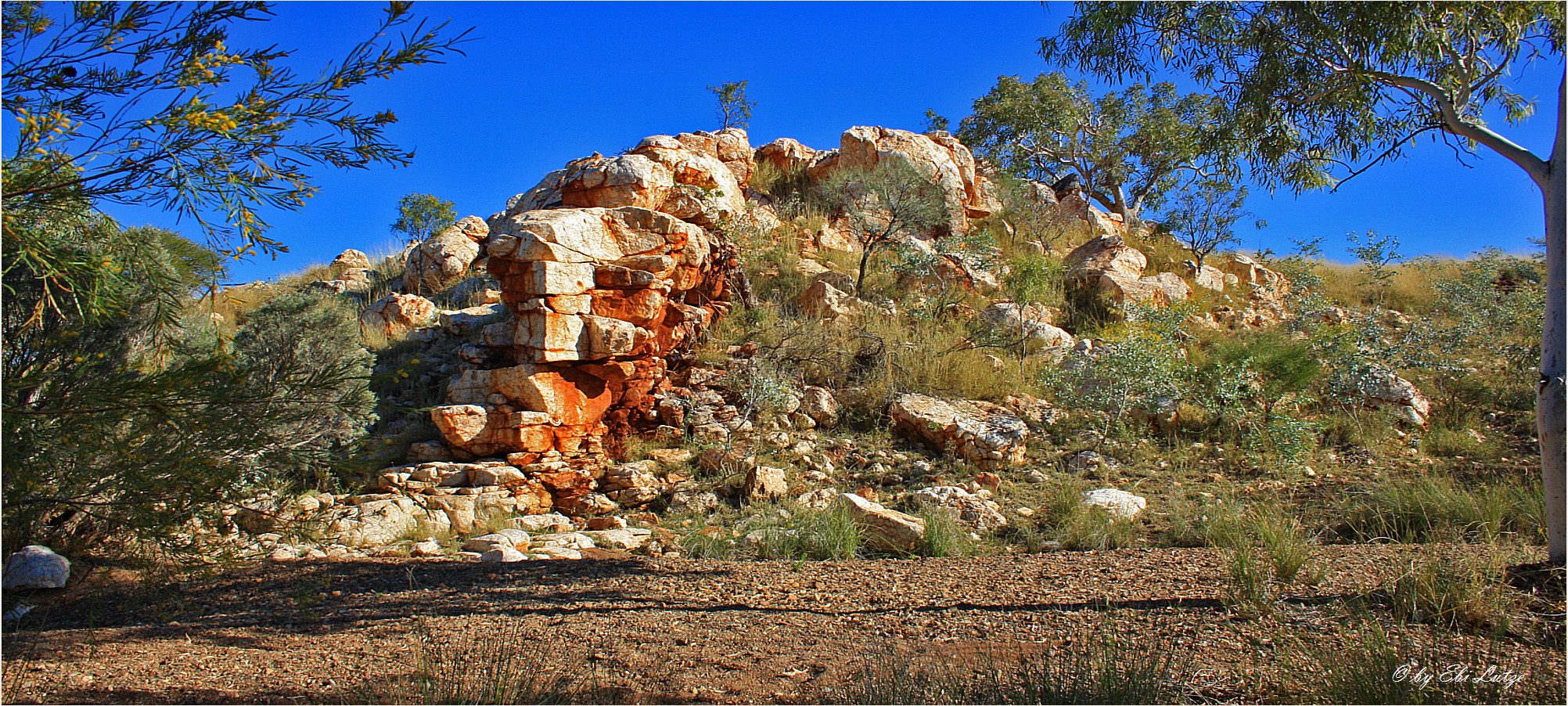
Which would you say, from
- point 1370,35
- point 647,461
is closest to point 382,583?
point 647,461

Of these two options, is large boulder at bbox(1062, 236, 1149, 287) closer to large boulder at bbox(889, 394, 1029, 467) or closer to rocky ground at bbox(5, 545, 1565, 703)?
large boulder at bbox(889, 394, 1029, 467)

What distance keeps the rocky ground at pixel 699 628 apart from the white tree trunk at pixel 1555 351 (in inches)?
17.4

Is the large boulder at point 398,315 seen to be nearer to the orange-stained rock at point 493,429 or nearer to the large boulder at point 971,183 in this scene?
the orange-stained rock at point 493,429

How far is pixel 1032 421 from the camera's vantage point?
9750 mm

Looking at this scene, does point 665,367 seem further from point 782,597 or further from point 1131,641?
point 1131,641

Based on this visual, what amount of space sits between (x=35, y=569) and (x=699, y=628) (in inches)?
174

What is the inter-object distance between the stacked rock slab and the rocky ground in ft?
10.9

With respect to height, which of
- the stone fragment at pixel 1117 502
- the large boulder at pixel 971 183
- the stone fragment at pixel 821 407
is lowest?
the stone fragment at pixel 1117 502

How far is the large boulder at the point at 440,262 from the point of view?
1484 cm

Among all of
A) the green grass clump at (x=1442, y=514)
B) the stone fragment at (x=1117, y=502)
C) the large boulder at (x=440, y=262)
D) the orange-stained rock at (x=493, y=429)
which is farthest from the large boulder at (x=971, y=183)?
the green grass clump at (x=1442, y=514)

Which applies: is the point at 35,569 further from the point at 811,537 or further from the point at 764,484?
the point at 764,484

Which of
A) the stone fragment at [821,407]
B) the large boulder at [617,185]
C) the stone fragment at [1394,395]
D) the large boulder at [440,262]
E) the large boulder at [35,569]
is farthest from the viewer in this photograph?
the large boulder at [440,262]

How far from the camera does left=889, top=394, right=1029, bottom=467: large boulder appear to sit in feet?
28.5

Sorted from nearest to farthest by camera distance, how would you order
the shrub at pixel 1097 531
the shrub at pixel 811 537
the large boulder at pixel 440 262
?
the shrub at pixel 811 537 < the shrub at pixel 1097 531 < the large boulder at pixel 440 262
